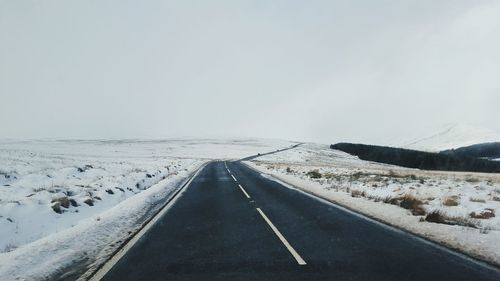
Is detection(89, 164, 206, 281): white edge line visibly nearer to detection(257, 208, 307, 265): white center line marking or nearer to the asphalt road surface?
the asphalt road surface

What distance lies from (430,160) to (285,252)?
121940mm

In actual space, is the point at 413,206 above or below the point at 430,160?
below

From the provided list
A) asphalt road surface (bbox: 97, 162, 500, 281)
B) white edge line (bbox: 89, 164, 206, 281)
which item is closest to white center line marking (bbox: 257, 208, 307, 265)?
asphalt road surface (bbox: 97, 162, 500, 281)

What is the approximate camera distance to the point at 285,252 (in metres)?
8.28

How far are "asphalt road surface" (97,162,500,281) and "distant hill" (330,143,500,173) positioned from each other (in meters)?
A: 108

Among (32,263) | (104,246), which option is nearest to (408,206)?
(104,246)

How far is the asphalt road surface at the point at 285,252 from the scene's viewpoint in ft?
22.3

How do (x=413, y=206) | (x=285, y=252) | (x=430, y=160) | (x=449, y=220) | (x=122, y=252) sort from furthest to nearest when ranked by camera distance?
1. (x=430, y=160)
2. (x=413, y=206)
3. (x=449, y=220)
4. (x=122, y=252)
5. (x=285, y=252)

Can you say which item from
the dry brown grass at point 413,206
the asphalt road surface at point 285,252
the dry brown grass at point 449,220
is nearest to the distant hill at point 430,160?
the dry brown grass at point 413,206

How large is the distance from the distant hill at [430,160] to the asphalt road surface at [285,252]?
355 feet

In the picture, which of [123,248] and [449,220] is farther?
[449,220]

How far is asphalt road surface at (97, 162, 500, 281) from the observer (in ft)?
22.3

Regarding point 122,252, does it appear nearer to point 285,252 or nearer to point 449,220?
point 285,252

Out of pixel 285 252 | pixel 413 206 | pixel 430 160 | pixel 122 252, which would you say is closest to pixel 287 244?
pixel 285 252
